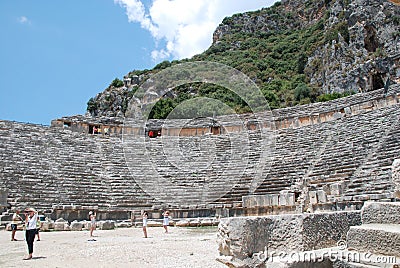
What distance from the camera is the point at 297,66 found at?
140ft

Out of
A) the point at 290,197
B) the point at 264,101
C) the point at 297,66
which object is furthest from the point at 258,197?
the point at 297,66

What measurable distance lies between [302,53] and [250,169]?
1213 inches

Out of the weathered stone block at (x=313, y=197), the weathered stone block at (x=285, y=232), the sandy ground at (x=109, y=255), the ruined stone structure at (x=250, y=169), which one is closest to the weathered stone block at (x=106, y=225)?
the ruined stone structure at (x=250, y=169)

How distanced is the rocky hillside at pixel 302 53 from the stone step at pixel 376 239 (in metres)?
22.4

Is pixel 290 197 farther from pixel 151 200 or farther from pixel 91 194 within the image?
pixel 91 194

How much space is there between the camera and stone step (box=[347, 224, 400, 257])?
2.80 metres

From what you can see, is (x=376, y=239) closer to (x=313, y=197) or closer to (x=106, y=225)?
(x=313, y=197)

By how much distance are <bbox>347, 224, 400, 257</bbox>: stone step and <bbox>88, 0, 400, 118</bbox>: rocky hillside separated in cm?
2240

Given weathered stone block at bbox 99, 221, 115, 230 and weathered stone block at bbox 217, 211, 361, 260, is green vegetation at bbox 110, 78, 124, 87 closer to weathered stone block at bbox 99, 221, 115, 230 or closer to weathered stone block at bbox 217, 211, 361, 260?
weathered stone block at bbox 99, 221, 115, 230

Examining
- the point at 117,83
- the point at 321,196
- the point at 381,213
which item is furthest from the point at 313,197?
the point at 117,83

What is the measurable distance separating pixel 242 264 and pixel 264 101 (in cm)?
3198

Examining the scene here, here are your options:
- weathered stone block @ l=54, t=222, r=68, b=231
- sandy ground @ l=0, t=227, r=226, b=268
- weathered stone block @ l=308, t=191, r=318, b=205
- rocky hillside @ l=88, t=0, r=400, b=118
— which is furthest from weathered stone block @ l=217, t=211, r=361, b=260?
rocky hillside @ l=88, t=0, r=400, b=118

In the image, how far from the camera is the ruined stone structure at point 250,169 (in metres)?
11.5

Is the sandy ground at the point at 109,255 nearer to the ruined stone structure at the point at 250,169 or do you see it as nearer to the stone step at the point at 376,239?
the stone step at the point at 376,239
